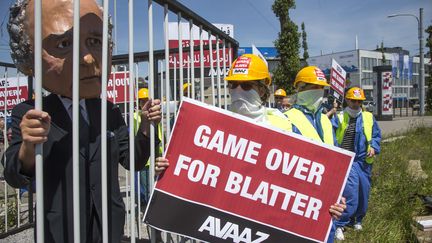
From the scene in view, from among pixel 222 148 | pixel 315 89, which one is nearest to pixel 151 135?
pixel 222 148

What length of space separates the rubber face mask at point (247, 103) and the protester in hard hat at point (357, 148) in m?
2.92

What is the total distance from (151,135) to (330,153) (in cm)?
94

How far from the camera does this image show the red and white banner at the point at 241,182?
1.94 meters

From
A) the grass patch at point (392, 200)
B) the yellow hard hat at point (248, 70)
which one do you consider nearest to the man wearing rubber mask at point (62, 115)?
the yellow hard hat at point (248, 70)

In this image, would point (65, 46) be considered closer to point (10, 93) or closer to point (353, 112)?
point (10, 93)

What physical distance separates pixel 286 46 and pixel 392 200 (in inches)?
517

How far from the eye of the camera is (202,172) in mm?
1953

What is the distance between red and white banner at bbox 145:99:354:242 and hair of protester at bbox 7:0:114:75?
72cm

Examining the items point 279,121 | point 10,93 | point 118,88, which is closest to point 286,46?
point 118,88

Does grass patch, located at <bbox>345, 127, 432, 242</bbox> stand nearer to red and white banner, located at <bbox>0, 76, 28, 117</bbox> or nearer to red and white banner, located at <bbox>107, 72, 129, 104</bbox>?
red and white banner, located at <bbox>107, 72, 129, 104</bbox>

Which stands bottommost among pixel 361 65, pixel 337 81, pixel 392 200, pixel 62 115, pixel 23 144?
pixel 392 200

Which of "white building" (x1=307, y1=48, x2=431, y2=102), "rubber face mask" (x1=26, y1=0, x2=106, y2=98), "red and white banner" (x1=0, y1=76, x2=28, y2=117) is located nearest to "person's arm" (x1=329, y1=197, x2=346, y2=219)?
"rubber face mask" (x1=26, y1=0, x2=106, y2=98)

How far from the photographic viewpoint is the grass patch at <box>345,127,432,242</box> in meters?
4.25

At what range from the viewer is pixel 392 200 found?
532 centimetres
